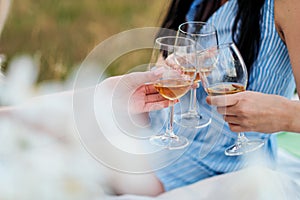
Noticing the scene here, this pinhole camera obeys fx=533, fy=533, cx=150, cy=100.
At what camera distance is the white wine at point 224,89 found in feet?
3.30

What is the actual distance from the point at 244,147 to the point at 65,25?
160cm

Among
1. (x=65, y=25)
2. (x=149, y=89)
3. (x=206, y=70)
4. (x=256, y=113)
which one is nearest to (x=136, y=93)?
(x=149, y=89)

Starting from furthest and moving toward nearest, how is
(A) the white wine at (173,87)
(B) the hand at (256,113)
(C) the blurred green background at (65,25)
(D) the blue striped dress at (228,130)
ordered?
(C) the blurred green background at (65,25) < (D) the blue striped dress at (228,130) < (B) the hand at (256,113) < (A) the white wine at (173,87)

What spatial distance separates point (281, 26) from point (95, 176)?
51 centimetres

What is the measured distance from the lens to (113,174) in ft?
3.88

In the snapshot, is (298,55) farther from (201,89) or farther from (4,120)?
(4,120)

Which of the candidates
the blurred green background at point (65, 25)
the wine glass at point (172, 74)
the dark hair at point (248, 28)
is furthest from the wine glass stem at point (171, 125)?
the blurred green background at point (65, 25)

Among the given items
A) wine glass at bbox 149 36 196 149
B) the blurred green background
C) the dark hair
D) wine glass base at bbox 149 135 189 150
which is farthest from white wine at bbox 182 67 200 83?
the blurred green background

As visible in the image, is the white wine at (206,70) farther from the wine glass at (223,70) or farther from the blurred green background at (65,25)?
the blurred green background at (65,25)

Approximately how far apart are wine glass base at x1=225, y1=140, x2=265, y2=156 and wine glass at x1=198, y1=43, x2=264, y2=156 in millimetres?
121

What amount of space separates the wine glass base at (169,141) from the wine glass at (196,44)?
3cm

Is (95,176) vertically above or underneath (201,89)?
underneath

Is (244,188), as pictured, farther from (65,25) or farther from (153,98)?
(65,25)

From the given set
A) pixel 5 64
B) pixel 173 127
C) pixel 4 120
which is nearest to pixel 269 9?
pixel 173 127
